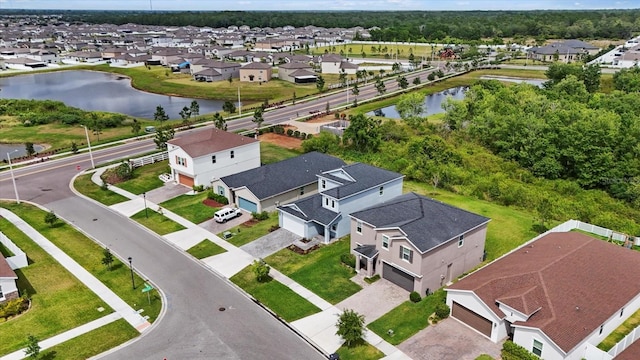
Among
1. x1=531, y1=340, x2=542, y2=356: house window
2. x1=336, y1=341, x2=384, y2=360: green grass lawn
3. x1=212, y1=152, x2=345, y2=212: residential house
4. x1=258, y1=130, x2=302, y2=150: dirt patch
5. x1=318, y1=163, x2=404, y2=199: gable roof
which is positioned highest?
x1=318, y1=163, x2=404, y2=199: gable roof

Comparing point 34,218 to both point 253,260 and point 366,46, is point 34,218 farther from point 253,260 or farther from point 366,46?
point 366,46

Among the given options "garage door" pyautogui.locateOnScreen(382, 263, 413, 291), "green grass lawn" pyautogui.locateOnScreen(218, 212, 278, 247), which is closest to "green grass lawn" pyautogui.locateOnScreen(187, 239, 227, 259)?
"green grass lawn" pyautogui.locateOnScreen(218, 212, 278, 247)

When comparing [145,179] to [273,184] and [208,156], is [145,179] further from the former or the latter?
[273,184]

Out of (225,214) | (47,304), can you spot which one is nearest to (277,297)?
(225,214)

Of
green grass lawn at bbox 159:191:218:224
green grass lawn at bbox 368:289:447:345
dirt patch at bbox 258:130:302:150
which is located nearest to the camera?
green grass lawn at bbox 368:289:447:345

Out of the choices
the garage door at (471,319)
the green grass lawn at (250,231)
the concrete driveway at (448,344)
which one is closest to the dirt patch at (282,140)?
the green grass lawn at (250,231)

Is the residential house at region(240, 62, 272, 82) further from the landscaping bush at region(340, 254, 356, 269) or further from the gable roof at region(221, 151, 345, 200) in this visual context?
the landscaping bush at region(340, 254, 356, 269)

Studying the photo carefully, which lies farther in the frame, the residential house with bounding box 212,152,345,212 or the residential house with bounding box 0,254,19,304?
the residential house with bounding box 212,152,345,212
